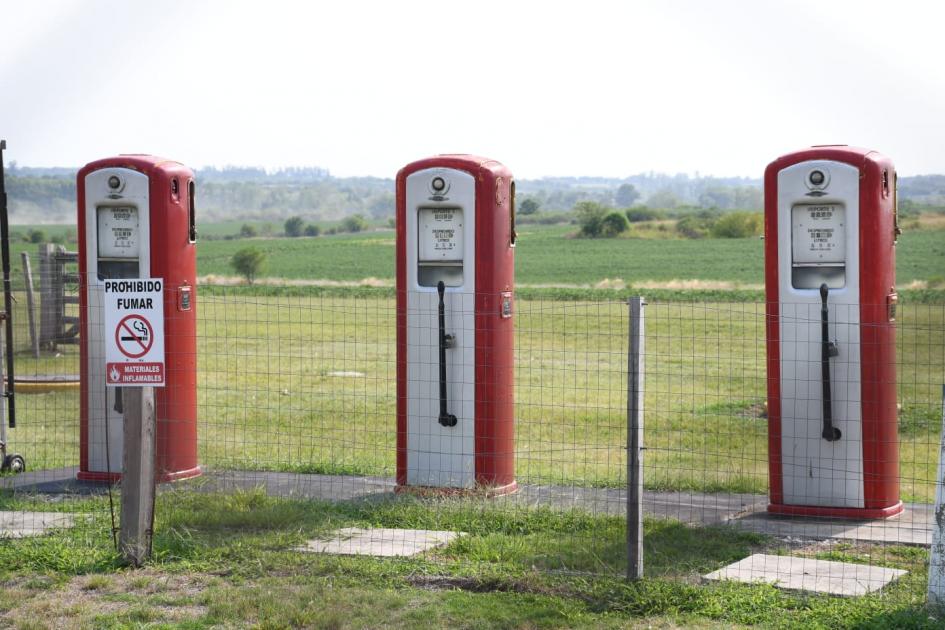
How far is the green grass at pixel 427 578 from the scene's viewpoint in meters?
6.12

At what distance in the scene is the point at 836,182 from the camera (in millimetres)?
8492

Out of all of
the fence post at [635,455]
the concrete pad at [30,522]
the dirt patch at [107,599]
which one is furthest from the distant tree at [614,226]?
the dirt patch at [107,599]

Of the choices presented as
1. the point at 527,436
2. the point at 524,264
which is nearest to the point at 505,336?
the point at 527,436

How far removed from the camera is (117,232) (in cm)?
978

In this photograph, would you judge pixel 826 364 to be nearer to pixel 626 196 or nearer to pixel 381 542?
pixel 381 542

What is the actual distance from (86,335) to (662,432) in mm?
6086

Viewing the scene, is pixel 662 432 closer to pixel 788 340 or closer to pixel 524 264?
pixel 788 340

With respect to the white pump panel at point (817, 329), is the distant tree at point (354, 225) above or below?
above

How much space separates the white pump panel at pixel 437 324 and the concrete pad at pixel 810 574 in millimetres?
2621

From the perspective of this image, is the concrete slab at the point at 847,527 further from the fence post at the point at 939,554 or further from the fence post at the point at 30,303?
the fence post at the point at 30,303

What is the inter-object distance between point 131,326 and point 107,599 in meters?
1.60

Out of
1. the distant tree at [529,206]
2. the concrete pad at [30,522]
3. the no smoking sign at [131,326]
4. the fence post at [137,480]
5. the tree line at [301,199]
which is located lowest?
the concrete pad at [30,522]

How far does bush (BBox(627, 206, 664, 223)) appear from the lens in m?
99.6

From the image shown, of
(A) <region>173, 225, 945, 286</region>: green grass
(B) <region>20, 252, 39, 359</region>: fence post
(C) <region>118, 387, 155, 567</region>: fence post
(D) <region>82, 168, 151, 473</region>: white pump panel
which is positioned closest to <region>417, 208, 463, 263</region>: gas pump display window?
(D) <region>82, 168, 151, 473</region>: white pump panel
